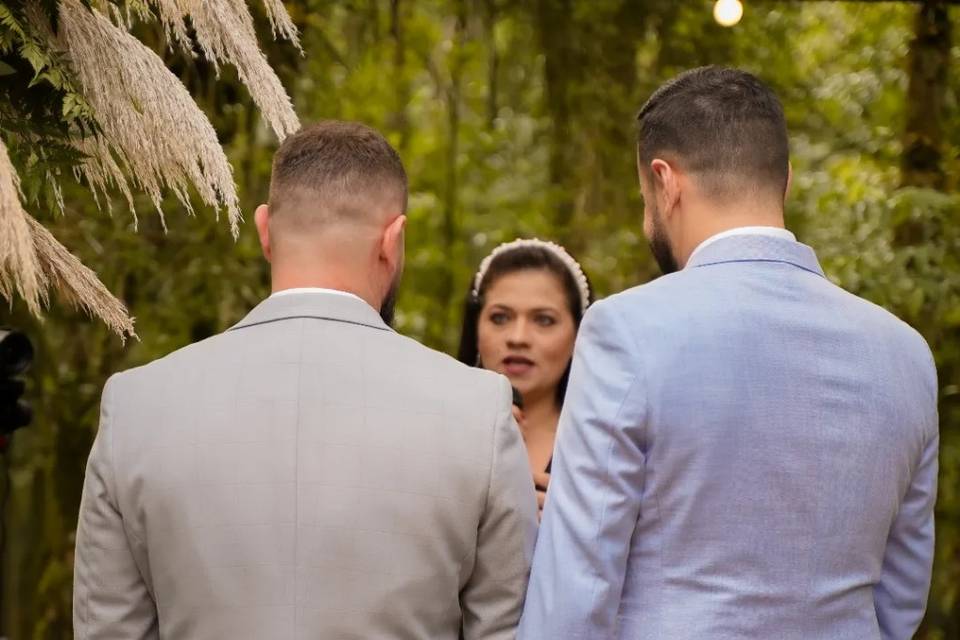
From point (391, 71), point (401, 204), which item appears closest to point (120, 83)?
point (401, 204)

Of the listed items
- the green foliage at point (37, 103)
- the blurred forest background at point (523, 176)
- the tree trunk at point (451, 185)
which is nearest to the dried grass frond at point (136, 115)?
the green foliage at point (37, 103)

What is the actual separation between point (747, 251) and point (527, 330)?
5.48 ft

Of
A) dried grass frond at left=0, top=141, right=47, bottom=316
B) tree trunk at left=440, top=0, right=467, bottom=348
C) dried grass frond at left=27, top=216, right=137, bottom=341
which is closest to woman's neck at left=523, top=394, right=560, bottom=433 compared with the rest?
dried grass frond at left=27, top=216, right=137, bottom=341

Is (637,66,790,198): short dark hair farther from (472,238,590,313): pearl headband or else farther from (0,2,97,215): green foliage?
(472,238,590,313): pearl headband

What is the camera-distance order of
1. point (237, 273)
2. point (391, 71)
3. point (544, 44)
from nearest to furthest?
point (237, 273)
point (544, 44)
point (391, 71)

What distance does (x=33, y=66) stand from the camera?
2309mm

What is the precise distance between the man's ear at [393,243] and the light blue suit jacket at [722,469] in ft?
1.14

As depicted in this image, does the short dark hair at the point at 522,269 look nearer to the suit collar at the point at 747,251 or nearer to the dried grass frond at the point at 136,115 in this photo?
the dried grass frond at the point at 136,115

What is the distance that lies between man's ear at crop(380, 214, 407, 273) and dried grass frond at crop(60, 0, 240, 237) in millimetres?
373

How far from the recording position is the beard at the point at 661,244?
7.83ft

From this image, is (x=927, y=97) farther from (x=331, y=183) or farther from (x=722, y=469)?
(x=331, y=183)

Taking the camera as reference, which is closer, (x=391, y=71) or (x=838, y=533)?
(x=838, y=533)

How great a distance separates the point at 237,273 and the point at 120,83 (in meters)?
3.90

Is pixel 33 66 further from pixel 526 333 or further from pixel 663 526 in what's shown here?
pixel 526 333
